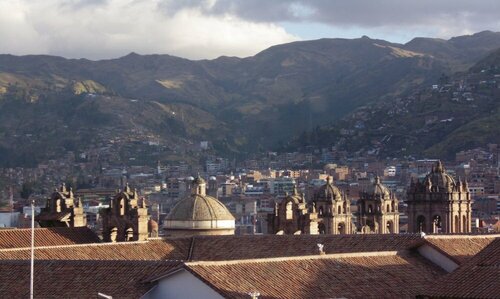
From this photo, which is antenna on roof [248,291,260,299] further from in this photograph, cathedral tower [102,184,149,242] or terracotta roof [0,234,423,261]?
cathedral tower [102,184,149,242]

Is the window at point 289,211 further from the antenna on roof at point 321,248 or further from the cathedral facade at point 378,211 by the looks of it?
the cathedral facade at point 378,211

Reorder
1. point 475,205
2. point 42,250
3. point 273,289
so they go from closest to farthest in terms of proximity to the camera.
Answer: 1. point 273,289
2. point 42,250
3. point 475,205

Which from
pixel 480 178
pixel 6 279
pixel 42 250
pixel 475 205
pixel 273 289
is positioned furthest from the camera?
pixel 480 178

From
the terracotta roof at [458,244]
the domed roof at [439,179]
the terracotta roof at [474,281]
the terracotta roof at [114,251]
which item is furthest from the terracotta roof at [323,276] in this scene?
the domed roof at [439,179]

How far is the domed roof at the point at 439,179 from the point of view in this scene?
81250mm

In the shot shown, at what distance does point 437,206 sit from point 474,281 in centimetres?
4894

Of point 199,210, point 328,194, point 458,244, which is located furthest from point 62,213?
point 328,194

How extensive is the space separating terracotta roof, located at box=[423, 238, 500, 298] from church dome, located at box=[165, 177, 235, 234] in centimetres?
2498

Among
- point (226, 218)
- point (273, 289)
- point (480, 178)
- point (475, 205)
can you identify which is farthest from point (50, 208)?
point (480, 178)

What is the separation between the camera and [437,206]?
261 ft

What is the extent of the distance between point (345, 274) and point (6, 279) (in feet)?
27.1

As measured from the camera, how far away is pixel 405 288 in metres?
36.5

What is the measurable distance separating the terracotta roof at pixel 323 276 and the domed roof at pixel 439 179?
41.6 meters

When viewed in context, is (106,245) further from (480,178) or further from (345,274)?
(480,178)
